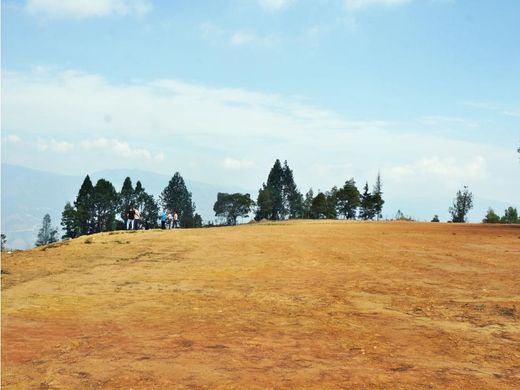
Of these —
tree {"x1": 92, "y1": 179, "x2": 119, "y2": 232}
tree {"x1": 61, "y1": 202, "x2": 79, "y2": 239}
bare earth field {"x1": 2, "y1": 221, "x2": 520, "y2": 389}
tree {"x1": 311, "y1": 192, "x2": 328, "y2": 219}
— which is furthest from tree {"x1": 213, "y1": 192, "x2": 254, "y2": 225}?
bare earth field {"x1": 2, "y1": 221, "x2": 520, "y2": 389}

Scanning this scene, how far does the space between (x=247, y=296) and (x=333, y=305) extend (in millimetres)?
2417

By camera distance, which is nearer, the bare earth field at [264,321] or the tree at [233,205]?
the bare earth field at [264,321]

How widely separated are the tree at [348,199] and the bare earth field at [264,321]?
7718cm

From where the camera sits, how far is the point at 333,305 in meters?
11.3

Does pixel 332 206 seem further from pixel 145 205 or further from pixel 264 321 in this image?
pixel 264 321

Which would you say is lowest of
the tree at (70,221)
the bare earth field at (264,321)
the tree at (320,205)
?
the bare earth field at (264,321)

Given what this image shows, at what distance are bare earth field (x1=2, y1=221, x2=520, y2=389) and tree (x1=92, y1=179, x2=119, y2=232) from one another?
84.5 metres

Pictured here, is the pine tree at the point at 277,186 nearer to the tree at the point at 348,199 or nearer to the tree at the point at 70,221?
the tree at the point at 348,199

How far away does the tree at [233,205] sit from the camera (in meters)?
111

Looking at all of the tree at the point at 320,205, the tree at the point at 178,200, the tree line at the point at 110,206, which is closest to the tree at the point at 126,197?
the tree line at the point at 110,206

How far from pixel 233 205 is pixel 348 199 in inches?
1189

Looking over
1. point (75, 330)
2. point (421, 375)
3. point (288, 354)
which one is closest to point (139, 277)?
point (75, 330)

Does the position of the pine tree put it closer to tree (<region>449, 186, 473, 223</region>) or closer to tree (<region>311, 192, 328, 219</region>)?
tree (<region>311, 192, 328, 219</region>)

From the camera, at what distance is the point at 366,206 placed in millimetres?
100875
